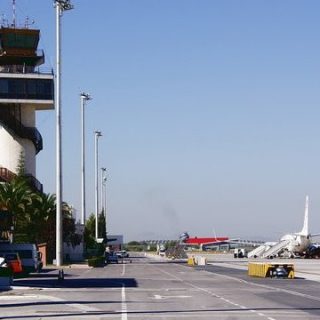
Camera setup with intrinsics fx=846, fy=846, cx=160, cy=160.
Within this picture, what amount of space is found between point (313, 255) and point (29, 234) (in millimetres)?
50398

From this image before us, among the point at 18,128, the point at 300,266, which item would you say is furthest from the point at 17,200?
the point at 300,266

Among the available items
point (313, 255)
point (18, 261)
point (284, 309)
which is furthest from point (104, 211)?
point (284, 309)

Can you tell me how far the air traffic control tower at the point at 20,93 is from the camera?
96.1 m

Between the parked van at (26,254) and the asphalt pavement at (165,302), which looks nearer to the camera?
the asphalt pavement at (165,302)

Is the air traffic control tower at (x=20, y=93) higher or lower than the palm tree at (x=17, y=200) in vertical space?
higher

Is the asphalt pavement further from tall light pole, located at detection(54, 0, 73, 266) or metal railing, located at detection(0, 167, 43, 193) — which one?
metal railing, located at detection(0, 167, 43, 193)

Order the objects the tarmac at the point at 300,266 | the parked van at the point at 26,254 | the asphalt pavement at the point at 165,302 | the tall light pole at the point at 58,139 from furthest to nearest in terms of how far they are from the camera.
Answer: the tall light pole at the point at 58,139
the parked van at the point at 26,254
the tarmac at the point at 300,266
the asphalt pavement at the point at 165,302

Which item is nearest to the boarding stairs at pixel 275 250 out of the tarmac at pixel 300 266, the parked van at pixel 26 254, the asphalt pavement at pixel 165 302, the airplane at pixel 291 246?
the airplane at pixel 291 246

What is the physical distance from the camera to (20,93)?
316ft

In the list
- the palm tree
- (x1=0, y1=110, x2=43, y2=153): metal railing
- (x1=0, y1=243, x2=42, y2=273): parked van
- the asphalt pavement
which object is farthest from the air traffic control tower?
the asphalt pavement

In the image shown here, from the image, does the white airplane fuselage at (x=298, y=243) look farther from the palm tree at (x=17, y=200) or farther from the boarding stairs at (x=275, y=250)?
the palm tree at (x=17, y=200)

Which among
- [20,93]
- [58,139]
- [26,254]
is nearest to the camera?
[26,254]

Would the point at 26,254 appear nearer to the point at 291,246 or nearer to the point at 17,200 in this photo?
the point at 17,200

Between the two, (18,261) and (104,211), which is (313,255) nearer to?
(104,211)
